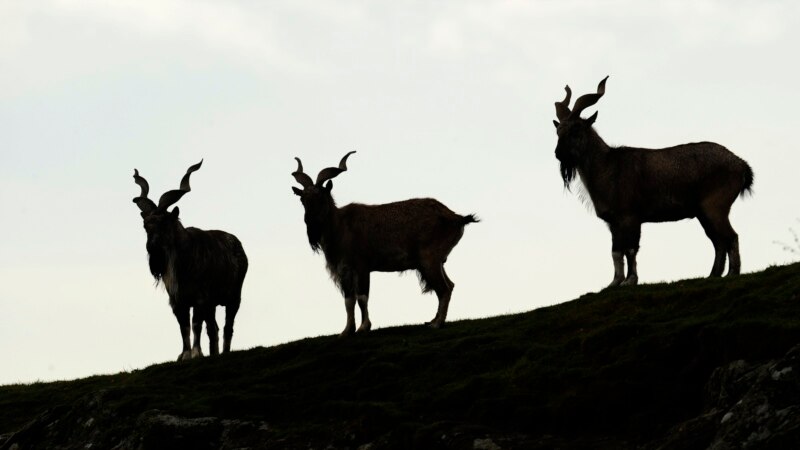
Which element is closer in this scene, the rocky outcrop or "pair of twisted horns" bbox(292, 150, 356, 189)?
the rocky outcrop

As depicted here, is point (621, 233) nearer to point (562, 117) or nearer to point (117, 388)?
point (562, 117)

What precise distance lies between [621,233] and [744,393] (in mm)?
10931

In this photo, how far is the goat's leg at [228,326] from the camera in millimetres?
29422

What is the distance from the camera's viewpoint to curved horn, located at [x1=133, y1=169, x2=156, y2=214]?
2892 centimetres

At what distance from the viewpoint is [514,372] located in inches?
758

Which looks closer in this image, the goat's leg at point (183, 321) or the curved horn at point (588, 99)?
the curved horn at point (588, 99)

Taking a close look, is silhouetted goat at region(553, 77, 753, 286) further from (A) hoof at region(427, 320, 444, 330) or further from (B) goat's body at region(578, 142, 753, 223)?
(A) hoof at region(427, 320, 444, 330)

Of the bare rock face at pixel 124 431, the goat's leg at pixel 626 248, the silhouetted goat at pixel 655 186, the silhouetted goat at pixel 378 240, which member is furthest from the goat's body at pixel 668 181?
the bare rock face at pixel 124 431

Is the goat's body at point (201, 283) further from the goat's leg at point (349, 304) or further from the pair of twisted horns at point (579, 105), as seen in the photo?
the pair of twisted horns at point (579, 105)

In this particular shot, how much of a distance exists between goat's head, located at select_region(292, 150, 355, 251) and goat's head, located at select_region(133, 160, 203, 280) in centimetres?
389

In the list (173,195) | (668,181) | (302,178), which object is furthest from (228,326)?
(668,181)

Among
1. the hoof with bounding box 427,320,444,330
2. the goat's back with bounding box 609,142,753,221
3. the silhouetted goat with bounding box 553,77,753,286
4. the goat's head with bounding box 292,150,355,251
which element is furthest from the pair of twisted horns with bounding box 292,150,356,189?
the goat's back with bounding box 609,142,753,221

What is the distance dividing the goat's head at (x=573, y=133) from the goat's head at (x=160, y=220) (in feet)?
27.9

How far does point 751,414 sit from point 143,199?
18013 mm
